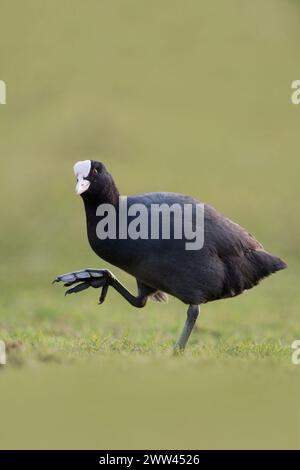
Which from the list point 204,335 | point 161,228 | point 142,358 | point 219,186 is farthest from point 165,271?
point 219,186

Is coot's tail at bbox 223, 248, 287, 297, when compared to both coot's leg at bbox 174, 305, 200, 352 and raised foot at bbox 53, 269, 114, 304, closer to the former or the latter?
coot's leg at bbox 174, 305, 200, 352

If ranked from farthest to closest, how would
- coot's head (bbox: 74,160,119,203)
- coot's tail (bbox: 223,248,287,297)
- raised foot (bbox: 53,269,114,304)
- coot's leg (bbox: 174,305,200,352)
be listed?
raised foot (bbox: 53,269,114,304) → coot's tail (bbox: 223,248,287,297) → coot's leg (bbox: 174,305,200,352) → coot's head (bbox: 74,160,119,203)

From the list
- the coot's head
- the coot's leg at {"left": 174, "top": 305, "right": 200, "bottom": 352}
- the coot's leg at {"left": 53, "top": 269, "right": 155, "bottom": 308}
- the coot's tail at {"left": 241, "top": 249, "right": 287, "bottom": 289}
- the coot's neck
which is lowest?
the coot's leg at {"left": 174, "top": 305, "right": 200, "bottom": 352}

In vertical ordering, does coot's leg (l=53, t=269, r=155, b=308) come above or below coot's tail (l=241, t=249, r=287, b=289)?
below

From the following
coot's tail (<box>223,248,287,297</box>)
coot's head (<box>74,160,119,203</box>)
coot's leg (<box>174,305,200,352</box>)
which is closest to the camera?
coot's head (<box>74,160,119,203</box>)

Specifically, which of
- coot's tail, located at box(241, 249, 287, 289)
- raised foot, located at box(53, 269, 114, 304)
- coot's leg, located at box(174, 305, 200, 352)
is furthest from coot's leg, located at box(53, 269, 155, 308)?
coot's tail, located at box(241, 249, 287, 289)

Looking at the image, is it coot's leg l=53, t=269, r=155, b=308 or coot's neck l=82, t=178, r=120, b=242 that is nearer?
coot's neck l=82, t=178, r=120, b=242

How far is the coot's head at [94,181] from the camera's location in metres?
7.89

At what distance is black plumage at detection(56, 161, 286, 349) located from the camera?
25.9 feet

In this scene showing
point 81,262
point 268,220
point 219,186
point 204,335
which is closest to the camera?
point 204,335

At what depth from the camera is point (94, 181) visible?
793 cm

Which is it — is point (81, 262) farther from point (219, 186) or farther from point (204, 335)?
point (204, 335)

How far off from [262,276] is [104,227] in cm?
164

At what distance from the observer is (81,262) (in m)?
17.2
